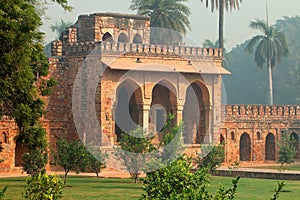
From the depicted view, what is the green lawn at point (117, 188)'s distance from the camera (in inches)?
845

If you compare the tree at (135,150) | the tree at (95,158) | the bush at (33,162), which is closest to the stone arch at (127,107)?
the tree at (95,158)

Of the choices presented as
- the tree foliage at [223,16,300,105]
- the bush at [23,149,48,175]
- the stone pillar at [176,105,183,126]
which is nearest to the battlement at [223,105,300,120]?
the stone pillar at [176,105,183,126]

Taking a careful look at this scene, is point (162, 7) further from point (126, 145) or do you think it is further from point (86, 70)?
point (126, 145)

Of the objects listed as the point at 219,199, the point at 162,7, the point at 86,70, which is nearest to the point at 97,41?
the point at 86,70

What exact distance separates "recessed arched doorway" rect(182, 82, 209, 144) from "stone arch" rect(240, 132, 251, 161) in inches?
136

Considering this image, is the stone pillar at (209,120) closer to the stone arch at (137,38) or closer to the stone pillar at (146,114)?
the stone pillar at (146,114)

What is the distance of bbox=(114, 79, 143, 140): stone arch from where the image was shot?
109ft

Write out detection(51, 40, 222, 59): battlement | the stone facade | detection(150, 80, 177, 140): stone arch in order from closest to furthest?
detection(51, 40, 222, 59): battlement
the stone facade
detection(150, 80, 177, 140): stone arch

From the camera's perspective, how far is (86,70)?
3209cm

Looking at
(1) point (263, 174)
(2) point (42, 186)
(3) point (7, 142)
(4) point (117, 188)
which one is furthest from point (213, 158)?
(2) point (42, 186)

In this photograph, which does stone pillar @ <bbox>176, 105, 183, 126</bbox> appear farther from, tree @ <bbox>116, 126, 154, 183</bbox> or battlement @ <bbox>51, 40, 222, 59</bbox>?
tree @ <bbox>116, 126, 154, 183</bbox>

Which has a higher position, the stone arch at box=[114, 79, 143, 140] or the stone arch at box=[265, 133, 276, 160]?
the stone arch at box=[114, 79, 143, 140]

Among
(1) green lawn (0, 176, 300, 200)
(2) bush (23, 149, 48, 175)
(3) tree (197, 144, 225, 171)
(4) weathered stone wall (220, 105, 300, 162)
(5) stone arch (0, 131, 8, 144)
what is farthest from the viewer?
(4) weathered stone wall (220, 105, 300, 162)

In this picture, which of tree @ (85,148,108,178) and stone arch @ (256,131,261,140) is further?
stone arch @ (256,131,261,140)
